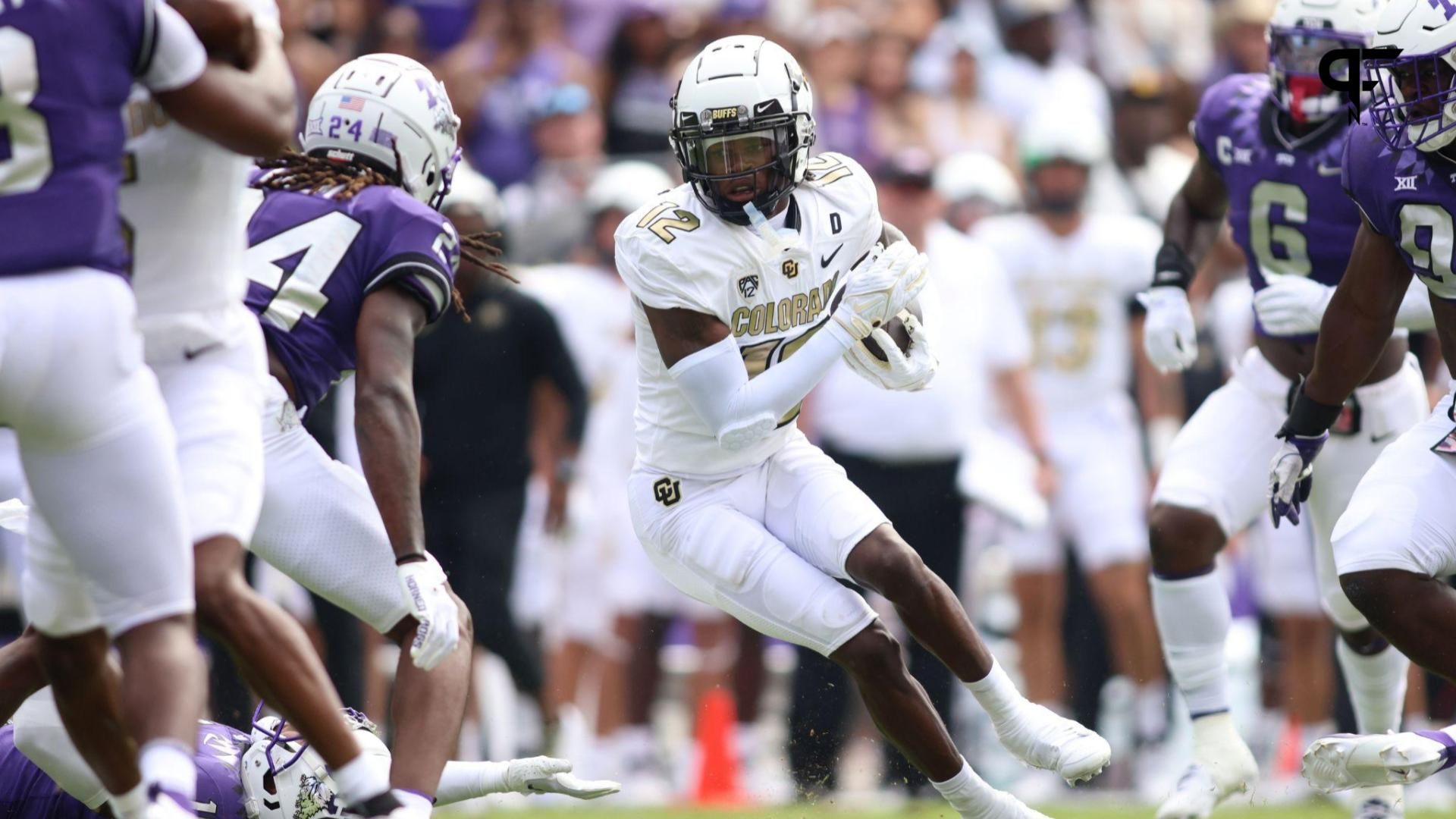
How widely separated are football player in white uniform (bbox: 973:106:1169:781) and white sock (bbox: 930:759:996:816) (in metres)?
2.86

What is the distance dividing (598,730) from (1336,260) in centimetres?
349

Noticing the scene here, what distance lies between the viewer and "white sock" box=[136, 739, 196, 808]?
328 cm

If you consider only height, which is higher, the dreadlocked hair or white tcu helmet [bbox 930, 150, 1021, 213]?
the dreadlocked hair

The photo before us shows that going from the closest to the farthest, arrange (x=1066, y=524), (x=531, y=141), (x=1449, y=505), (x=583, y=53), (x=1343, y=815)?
(x=1449, y=505), (x=1343, y=815), (x=1066, y=524), (x=531, y=141), (x=583, y=53)

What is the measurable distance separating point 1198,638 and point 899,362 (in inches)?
58.5

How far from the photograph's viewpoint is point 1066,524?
767cm

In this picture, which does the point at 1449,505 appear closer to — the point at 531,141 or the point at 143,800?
the point at 143,800

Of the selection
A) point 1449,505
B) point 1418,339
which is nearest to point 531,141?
point 1418,339

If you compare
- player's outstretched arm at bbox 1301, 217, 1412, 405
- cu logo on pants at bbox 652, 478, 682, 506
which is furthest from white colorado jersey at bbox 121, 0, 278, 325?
player's outstretched arm at bbox 1301, 217, 1412, 405

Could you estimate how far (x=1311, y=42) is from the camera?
5.49 m

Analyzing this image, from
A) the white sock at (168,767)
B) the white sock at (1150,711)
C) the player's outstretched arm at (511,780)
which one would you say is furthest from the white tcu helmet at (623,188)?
the white sock at (168,767)

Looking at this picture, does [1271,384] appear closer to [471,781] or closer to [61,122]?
[471,781]

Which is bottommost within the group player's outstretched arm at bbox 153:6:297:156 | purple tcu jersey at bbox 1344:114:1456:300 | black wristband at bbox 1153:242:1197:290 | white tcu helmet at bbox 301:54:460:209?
black wristband at bbox 1153:242:1197:290

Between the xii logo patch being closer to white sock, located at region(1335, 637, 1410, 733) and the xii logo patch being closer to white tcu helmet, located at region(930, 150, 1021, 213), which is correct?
white sock, located at region(1335, 637, 1410, 733)
